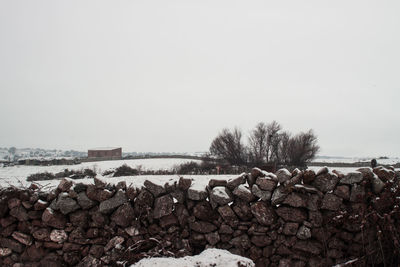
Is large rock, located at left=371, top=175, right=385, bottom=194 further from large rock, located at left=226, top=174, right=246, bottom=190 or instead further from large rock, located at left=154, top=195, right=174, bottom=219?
large rock, located at left=154, top=195, right=174, bottom=219

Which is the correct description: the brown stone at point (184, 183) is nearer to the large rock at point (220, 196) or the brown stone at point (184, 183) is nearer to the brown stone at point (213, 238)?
the large rock at point (220, 196)

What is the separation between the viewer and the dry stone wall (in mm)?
4008

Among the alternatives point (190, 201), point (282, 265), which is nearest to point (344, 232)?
point (282, 265)

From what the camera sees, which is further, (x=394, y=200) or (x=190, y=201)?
(x=190, y=201)

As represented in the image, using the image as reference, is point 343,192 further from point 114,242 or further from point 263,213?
point 114,242

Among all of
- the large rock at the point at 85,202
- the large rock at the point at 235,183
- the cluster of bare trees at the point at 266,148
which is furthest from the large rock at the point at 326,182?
the cluster of bare trees at the point at 266,148

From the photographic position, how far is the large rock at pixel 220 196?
4.15 m

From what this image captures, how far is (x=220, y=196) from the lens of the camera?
13.6ft

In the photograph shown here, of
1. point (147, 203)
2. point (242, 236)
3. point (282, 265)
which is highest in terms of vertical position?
point (147, 203)

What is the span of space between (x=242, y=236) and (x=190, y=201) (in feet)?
3.68

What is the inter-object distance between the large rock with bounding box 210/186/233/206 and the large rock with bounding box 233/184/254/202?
158 mm

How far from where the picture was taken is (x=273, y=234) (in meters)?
4.06

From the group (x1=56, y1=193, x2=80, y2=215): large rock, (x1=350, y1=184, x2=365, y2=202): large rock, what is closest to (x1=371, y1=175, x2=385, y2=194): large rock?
(x1=350, y1=184, x2=365, y2=202): large rock

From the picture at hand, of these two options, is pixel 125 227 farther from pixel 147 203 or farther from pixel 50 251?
pixel 50 251
